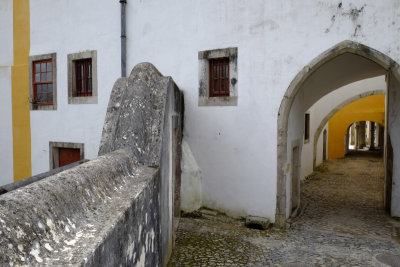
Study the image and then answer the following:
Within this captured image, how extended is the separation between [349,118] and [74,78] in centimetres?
1465

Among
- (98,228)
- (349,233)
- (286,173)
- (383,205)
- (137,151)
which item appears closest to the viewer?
(98,228)

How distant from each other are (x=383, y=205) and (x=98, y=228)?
26.4 ft

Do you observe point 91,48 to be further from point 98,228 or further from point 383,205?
point 383,205

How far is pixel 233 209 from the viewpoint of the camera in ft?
22.5

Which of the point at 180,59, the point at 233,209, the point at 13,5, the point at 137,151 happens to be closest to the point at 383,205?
the point at 233,209

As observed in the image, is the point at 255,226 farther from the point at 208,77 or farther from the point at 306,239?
the point at 208,77

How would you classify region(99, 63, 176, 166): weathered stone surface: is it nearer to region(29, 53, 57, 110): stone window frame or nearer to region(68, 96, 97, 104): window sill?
region(68, 96, 97, 104): window sill

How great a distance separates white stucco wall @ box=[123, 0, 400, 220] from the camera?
5848 millimetres

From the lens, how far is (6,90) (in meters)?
9.93

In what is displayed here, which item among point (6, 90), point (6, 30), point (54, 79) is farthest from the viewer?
point (6, 90)

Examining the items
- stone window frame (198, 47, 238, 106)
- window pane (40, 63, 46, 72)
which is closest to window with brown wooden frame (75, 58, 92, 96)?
window pane (40, 63, 46, 72)

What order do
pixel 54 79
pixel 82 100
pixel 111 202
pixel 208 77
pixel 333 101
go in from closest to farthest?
pixel 111 202 < pixel 208 77 < pixel 82 100 < pixel 54 79 < pixel 333 101

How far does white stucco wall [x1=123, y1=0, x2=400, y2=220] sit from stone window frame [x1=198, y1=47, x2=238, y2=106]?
0.39 ft

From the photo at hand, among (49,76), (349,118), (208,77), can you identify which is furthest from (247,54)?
(349,118)
